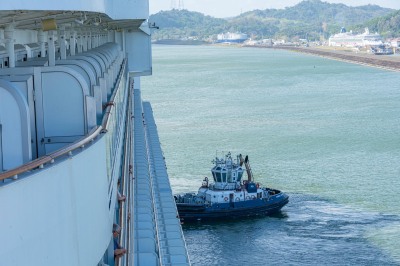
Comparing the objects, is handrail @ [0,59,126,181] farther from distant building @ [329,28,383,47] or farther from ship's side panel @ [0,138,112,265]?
distant building @ [329,28,383,47]

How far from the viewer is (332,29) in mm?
111875

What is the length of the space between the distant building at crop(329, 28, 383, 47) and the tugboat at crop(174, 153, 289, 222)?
60.6 meters

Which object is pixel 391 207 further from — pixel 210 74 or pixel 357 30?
pixel 357 30

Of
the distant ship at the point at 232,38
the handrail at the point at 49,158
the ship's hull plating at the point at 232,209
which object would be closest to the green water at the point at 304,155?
the ship's hull plating at the point at 232,209

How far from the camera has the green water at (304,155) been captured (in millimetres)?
10164

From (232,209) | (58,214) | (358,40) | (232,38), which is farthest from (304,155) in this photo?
(232,38)

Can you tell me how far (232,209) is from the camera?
477 inches

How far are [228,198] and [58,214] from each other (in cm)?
→ 1079

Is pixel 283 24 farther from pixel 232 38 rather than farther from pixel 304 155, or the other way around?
pixel 304 155

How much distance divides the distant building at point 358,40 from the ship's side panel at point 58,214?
70.8m

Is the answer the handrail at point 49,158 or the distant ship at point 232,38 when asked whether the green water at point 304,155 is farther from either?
the distant ship at point 232,38

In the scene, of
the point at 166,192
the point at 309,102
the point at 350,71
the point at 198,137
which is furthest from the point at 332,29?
the point at 166,192

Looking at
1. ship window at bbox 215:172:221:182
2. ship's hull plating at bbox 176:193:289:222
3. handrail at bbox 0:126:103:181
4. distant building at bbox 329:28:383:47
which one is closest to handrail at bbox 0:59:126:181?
handrail at bbox 0:126:103:181

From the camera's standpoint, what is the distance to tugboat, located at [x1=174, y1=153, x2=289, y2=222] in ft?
38.3
